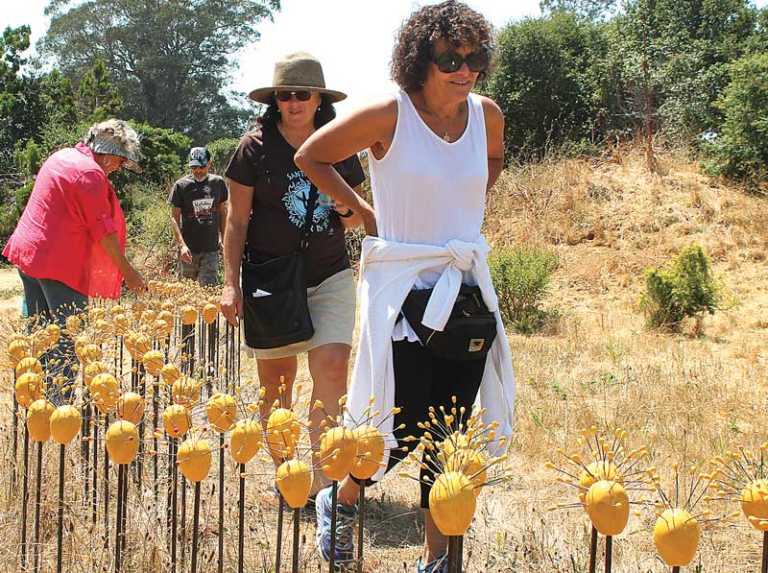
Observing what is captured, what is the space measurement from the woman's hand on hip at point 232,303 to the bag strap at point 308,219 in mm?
304

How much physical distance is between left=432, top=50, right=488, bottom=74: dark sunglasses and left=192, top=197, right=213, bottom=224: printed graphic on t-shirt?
200 inches

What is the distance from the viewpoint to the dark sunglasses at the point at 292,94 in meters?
3.35

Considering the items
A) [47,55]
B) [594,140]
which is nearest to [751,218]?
[594,140]

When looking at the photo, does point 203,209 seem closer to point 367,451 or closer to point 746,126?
point 367,451

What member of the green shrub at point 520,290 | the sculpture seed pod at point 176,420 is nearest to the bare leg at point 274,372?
the sculpture seed pod at point 176,420

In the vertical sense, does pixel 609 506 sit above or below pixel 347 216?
below

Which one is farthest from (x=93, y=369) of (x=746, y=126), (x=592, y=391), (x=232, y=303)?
(x=746, y=126)

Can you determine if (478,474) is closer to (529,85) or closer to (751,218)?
(751,218)

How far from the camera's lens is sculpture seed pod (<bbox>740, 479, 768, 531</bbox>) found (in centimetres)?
159

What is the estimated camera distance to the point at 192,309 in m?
3.85

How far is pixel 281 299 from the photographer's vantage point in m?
3.27

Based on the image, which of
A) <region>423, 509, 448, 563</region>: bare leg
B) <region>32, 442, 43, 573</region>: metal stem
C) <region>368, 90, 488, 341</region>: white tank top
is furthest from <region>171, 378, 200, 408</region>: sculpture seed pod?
<region>423, 509, 448, 563</region>: bare leg

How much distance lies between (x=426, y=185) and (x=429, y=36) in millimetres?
459

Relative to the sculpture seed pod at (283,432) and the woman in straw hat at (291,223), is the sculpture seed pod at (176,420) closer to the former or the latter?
the sculpture seed pod at (283,432)
